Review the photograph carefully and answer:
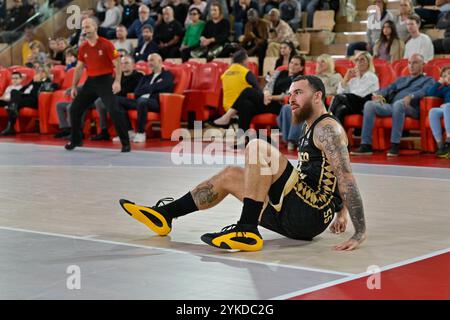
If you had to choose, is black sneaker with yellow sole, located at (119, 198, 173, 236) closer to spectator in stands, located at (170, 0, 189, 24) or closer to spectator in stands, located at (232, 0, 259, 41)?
spectator in stands, located at (232, 0, 259, 41)

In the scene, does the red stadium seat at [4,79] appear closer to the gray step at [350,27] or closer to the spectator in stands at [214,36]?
the spectator in stands at [214,36]

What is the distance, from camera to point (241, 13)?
16578mm

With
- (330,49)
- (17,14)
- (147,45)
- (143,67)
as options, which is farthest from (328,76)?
(17,14)

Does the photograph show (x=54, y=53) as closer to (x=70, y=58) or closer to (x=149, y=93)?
(x=70, y=58)

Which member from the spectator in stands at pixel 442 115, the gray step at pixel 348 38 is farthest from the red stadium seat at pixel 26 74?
the spectator in stands at pixel 442 115

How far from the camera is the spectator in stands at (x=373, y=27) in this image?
561 inches

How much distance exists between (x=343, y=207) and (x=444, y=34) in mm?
8706

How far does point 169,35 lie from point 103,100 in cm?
498

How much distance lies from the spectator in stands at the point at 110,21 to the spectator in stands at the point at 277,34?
444 centimetres
